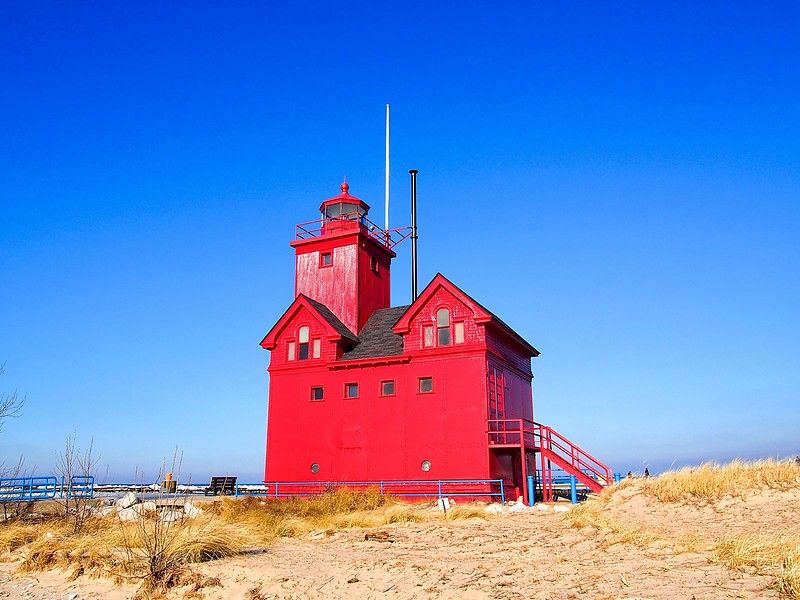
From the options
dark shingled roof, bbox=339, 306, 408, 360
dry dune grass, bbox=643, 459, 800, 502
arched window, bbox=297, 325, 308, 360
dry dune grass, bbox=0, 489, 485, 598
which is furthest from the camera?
arched window, bbox=297, 325, 308, 360

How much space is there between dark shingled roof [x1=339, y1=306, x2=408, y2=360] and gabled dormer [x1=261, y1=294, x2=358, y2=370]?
57cm

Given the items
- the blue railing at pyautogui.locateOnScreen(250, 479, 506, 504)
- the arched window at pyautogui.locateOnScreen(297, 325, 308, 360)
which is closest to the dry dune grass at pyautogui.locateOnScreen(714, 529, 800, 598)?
the blue railing at pyautogui.locateOnScreen(250, 479, 506, 504)

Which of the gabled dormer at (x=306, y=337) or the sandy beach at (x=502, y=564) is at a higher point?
the gabled dormer at (x=306, y=337)

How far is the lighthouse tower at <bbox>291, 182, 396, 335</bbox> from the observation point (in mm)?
34875

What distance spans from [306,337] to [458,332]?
26.6 feet

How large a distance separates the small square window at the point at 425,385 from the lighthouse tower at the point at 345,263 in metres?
6.15

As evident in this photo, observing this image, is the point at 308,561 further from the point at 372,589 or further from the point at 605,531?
the point at 605,531

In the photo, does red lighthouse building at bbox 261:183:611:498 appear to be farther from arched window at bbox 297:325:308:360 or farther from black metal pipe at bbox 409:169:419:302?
black metal pipe at bbox 409:169:419:302

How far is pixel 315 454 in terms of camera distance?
30844mm

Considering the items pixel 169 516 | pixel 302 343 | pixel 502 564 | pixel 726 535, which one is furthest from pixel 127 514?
pixel 726 535

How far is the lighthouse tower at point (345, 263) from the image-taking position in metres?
34.9

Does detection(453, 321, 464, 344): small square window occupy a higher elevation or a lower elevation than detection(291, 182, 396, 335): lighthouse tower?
lower

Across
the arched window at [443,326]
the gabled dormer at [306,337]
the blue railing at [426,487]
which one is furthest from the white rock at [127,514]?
the arched window at [443,326]

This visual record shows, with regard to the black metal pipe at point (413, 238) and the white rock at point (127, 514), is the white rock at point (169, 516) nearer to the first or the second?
the white rock at point (127, 514)
